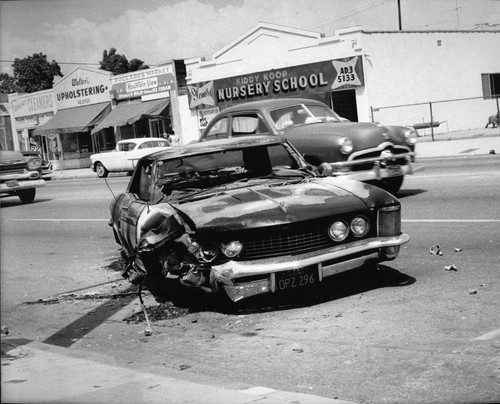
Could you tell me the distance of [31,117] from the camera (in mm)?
47781

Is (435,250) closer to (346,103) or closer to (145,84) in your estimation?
(346,103)

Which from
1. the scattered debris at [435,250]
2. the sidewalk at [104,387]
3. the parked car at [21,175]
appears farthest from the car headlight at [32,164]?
the sidewalk at [104,387]

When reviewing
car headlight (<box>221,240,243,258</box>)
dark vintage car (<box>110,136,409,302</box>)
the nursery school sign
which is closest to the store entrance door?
the nursery school sign

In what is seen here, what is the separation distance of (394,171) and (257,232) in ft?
20.1

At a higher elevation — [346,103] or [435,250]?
[346,103]

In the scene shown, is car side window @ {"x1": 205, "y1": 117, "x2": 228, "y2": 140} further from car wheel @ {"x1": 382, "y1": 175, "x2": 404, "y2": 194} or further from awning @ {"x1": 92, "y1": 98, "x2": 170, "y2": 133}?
awning @ {"x1": 92, "y1": 98, "x2": 170, "y2": 133}

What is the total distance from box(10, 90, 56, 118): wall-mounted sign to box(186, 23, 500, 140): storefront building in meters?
14.2

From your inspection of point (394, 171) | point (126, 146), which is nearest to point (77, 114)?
point (126, 146)

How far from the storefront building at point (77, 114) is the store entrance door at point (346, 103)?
15.5 metres

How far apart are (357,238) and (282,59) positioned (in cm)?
2761

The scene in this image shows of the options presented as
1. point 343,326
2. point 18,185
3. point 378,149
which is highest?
point 378,149

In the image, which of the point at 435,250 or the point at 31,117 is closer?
the point at 435,250

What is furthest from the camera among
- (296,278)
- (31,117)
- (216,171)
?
(31,117)

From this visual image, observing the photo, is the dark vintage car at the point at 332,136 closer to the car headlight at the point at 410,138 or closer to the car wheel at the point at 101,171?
the car headlight at the point at 410,138
